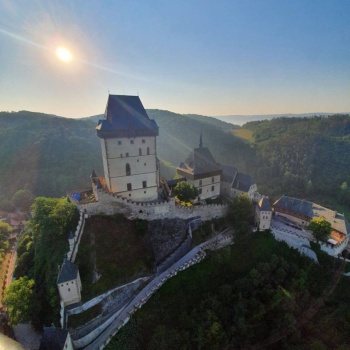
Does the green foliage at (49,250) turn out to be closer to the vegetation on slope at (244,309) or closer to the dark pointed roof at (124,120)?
the vegetation on slope at (244,309)

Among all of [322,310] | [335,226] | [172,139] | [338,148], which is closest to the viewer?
[322,310]

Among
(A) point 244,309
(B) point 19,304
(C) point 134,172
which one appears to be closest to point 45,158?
(C) point 134,172

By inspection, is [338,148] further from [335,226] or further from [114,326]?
[114,326]

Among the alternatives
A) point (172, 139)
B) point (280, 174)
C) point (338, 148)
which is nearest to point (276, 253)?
point (280, 174)

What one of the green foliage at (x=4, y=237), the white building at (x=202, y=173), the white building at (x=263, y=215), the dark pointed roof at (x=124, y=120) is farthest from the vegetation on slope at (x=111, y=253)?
the green foliage at (x=4, y=237)

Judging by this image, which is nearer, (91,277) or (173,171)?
(91,277)

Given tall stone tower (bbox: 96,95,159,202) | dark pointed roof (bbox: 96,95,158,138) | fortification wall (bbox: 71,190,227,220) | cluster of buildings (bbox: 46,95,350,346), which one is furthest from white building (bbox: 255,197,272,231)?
dark pointed roof (bbox: 96,95,158,138)

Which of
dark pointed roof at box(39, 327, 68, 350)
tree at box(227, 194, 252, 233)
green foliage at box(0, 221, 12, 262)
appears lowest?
green foliage at box(0, 221, 12, 262)

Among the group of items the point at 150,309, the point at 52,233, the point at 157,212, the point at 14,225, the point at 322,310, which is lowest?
the point at 14,225

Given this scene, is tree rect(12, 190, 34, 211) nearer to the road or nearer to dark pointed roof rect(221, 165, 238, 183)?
the road
